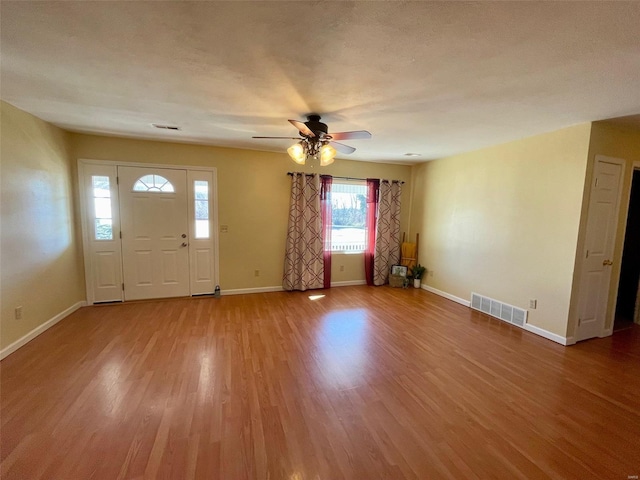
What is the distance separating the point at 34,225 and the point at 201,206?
1880 mm

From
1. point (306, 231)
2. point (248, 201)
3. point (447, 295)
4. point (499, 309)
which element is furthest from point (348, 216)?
point (499, 309)

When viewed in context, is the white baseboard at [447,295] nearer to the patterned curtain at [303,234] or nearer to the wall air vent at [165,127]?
the patterned curtain at [303,234]

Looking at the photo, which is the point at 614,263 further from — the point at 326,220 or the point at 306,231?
the point at 306,231

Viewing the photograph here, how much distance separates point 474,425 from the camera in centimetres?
182

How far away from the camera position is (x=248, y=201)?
14.8 ft

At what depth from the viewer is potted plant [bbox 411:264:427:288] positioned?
521 centimetres

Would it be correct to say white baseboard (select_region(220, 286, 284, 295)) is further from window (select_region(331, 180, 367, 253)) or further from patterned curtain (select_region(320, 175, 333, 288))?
window (select_region(331, 180, 367, 253))

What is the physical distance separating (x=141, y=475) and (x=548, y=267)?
13.8ft

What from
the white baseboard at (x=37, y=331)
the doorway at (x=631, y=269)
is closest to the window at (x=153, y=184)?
the white baseboard at (x=37, y=331)

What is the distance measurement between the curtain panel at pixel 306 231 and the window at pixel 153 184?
1.97m

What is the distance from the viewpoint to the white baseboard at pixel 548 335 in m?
3.00

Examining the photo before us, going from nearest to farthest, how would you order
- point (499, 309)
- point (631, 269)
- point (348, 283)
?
point (499, 309), point (631, 269), point (348, 283)

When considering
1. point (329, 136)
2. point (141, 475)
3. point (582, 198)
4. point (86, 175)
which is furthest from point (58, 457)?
point (582, 198)

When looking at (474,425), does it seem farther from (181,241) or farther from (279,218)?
(181,241)
